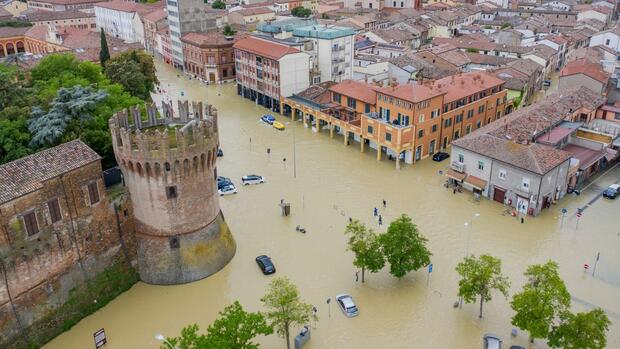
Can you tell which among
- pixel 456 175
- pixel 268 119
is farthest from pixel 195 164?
pixel 268 119

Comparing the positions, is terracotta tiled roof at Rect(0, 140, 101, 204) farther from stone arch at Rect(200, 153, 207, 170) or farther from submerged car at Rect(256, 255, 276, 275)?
submerged car at Rect(256, 255, 276, 275)

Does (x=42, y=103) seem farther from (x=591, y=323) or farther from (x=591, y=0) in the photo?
(x=591, y=0)

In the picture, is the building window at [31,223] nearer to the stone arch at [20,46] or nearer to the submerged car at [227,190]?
the submerged car at [227,190]

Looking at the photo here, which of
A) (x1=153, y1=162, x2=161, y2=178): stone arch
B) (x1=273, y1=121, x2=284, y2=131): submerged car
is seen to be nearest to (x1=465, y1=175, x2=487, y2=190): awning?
(x1=273, y1=121, x2=284, y2=131): submerged car

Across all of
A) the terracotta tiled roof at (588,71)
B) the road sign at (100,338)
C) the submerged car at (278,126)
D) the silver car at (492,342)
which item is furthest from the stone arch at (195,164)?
the terracotta tiled roof at (588,71)

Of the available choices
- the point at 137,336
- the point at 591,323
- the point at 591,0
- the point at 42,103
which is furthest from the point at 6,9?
the point at 591,0
